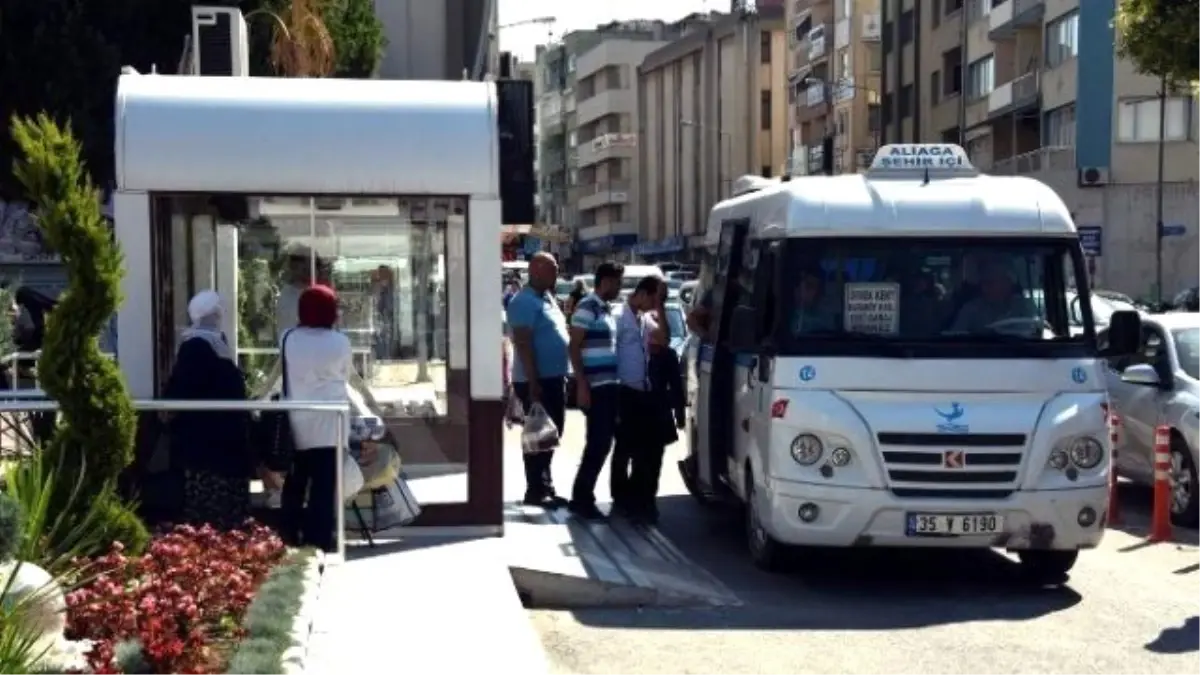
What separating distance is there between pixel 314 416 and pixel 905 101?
59351 mm

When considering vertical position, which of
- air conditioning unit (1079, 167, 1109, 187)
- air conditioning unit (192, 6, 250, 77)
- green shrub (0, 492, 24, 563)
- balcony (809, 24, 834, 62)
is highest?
balcony (809, 24, 834, 62)

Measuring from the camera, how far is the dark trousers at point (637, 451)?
39.2 ft

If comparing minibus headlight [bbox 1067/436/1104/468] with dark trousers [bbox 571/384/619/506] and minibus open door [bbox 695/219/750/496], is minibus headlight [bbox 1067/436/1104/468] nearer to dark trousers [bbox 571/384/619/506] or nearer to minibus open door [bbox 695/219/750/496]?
minibus open door [bbox 695/219/750/496]

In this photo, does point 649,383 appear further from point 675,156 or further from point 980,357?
point 675,156

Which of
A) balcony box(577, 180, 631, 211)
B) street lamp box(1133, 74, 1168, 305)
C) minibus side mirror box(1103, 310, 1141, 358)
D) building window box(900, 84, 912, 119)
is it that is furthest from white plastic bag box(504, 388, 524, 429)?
balcony box(577, 180, 631, 211)

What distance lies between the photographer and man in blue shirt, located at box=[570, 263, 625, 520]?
11.5 m

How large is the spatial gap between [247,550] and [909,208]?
4633 millimetres

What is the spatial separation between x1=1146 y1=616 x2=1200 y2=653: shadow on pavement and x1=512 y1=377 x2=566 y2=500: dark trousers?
15.0 feet

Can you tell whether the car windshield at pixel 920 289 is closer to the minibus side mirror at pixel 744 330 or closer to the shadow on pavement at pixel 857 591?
the minibus side mirror at pixel 744 330

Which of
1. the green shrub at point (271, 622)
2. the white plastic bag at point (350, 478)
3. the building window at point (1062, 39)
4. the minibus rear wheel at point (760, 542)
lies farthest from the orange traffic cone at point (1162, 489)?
the building window at point (1062, 39)

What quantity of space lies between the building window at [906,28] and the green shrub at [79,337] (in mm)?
60191

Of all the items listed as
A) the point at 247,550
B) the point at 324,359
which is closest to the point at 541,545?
the point at 324,359

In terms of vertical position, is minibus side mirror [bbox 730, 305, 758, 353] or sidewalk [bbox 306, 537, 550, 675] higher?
minibus side mirror [bbox 730, 305, 758, 353]

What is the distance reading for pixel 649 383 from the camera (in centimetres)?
1202
